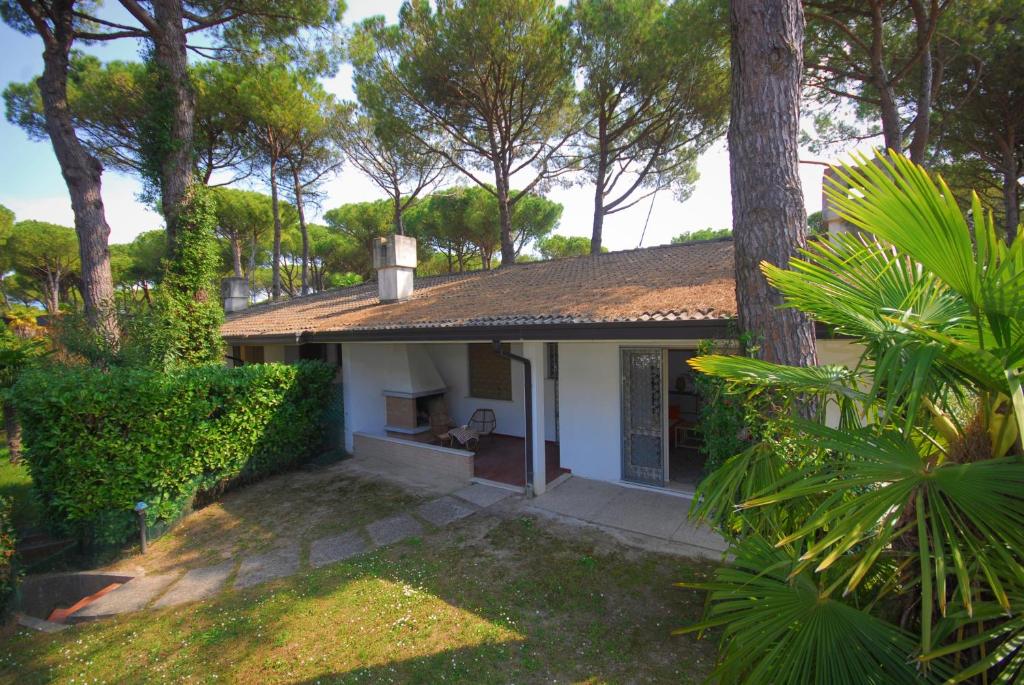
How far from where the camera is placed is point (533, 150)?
17438 millimetres

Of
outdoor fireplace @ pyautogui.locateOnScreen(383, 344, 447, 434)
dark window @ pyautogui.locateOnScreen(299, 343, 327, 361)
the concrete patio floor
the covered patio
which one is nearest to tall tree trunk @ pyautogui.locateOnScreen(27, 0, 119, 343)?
dark window @ pyautogui.locateOnScreen(299, 343, 327, 361)

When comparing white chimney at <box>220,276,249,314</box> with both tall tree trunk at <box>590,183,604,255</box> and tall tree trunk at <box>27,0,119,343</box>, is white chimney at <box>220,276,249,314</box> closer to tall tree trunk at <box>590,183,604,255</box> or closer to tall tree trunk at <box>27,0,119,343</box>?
tall tree trunk at <box>27,0,119,343</box>

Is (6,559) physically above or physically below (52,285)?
below

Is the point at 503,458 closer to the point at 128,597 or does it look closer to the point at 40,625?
the point at 128,597

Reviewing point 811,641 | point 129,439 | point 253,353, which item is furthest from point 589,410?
point 253,353

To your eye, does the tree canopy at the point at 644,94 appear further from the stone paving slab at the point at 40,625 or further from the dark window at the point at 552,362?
the stone paving slab at the point at 40,625

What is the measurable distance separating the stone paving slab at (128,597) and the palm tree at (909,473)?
6001mm

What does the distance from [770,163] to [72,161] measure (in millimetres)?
11822

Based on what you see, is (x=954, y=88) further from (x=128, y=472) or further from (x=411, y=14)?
(x=128, y=472)

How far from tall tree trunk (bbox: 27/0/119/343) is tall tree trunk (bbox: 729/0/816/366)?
1058cm

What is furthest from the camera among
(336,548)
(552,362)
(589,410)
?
(552,362)

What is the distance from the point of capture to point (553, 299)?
7.99 meters

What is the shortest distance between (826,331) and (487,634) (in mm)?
4346

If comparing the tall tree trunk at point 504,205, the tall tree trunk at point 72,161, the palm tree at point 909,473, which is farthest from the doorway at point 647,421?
the tall tree trunk at point 504,205
